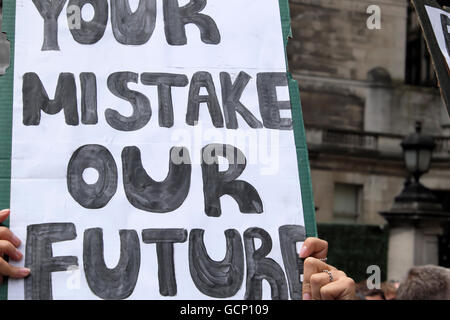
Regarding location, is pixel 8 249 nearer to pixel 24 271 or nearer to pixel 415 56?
pixel 24 271

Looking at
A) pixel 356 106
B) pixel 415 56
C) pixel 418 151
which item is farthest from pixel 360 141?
pixel 418 151

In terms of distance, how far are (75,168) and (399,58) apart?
27399 millimetres

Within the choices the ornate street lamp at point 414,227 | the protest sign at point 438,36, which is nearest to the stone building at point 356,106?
the ornate street lamp at point 414,227

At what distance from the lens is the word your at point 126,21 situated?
120 inches

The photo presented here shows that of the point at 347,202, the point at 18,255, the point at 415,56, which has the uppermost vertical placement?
the point at 415,56

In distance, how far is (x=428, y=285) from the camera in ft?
12.3

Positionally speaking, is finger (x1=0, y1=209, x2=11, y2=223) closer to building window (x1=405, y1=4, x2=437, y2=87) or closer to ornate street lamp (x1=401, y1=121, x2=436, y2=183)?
ornate street lamp (x1=401, y1=121, x2=436, y2=183)

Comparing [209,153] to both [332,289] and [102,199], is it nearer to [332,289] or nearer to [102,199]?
[102,199]

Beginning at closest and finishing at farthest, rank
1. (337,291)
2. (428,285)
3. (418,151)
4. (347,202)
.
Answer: (337,291) → (428,285) → (418,151) → (347,202)

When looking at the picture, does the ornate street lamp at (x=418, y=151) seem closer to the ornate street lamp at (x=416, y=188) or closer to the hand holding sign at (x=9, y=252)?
the ornate street lamp at (x=416, y=188)

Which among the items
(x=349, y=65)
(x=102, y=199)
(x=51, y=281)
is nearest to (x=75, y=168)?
(x=102, y=199)

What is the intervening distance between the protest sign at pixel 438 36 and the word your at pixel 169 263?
41.8 inches

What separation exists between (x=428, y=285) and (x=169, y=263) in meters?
1.48

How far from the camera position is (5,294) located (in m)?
2.63
